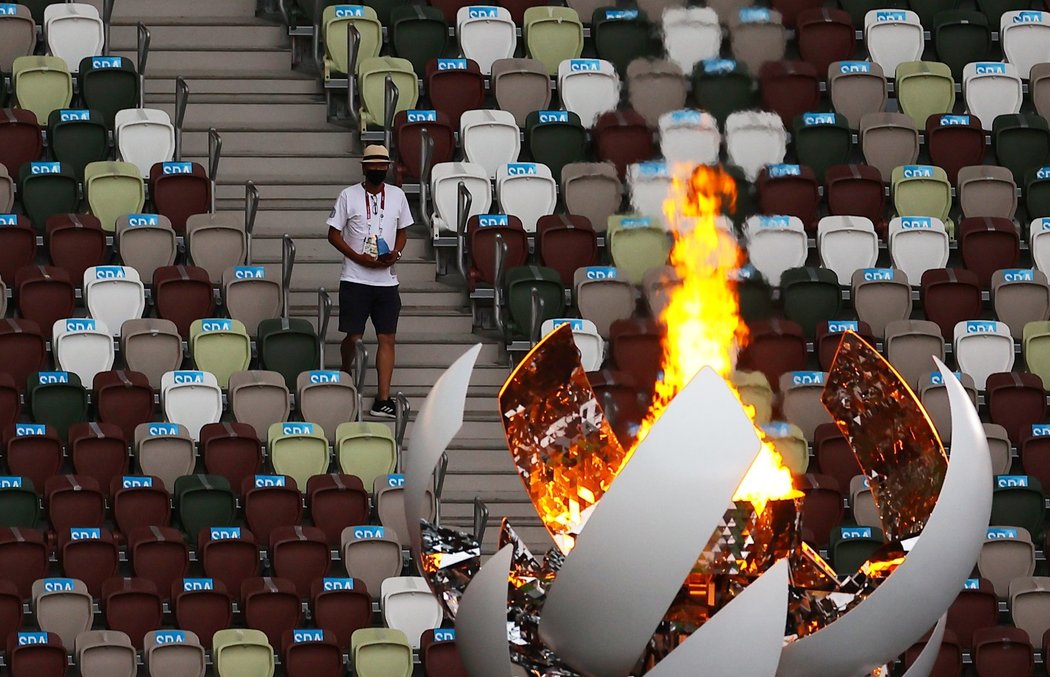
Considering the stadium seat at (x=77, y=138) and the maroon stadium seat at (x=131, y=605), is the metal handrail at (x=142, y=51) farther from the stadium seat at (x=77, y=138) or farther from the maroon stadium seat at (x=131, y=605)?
the maroon stadium seat at (x=131, y=605)

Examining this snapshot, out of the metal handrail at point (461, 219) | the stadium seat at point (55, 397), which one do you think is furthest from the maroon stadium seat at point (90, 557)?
the metal handrail at point (461, 219)

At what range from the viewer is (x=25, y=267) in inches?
552

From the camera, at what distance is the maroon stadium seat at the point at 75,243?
14281 millimetres

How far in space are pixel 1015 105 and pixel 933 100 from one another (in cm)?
56

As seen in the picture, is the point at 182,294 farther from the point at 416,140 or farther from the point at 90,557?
the point at 90,557

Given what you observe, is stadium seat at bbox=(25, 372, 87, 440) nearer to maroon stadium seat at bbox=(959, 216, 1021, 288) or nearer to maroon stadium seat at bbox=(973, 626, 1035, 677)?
maroon stadium seat at bbox=(973, 626, 1035, 677)

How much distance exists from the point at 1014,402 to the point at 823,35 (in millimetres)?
3427

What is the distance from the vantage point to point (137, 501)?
12773 millimetres

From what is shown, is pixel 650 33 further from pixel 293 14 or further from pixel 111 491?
pixel 111 491

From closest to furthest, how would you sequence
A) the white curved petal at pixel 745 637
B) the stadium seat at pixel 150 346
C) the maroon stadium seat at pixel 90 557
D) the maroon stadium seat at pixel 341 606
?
1. the white curved petal at pixel 745 637
2. the maroon stadium seat at pixel 341 606
3. the maroon stadium seat at pixel 90 557
4. the stadium seat at pixel 150 346

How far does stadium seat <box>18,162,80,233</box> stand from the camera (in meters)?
14.6

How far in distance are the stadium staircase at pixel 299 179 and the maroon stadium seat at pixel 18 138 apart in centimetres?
108

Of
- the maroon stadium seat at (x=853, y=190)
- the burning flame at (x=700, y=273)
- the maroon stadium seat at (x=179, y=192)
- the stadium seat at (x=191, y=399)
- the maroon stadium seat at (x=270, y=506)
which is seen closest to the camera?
the burning flame at (x=700, y=273)

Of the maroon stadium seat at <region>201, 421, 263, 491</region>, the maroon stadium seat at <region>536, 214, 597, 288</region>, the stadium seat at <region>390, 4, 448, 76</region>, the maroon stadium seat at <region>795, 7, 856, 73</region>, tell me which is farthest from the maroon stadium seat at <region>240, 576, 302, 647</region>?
the maroon stadium seat at <region>795, 7, 856, 73</region>
